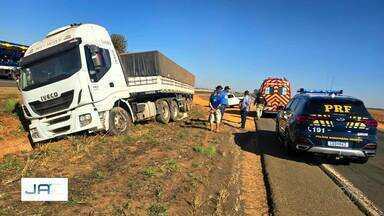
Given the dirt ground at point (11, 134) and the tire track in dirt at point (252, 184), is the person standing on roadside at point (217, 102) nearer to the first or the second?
the tire track in dirt at point (252, 184)

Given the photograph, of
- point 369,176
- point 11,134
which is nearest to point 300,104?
point 369,176

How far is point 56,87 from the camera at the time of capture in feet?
38.6

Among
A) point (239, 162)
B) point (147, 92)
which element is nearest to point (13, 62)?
point (147, 92)

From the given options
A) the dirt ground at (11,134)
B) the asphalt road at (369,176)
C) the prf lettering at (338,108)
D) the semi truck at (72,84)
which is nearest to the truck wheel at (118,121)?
the semi truck at (72,84)

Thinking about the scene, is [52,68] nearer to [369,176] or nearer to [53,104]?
[53,104]

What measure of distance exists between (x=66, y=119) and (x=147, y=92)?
15.1 ft

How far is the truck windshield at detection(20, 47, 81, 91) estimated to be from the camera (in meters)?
11.9

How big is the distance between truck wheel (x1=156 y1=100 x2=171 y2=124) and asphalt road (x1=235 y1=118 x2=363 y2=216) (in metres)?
6.02

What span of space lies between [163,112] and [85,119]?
6657mm

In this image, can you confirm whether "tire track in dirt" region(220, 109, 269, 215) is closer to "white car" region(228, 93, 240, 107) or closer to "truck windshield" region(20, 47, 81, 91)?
"truck windshield" region(20, 47, 81, 91)

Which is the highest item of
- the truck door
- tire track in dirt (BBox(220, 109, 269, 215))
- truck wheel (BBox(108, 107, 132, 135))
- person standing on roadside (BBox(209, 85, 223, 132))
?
the truck door

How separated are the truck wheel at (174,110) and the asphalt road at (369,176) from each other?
9.31 m

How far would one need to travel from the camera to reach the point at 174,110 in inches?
778

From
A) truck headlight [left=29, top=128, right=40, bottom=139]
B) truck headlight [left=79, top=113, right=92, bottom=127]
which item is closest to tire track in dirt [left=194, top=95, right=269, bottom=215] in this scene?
truck headlight [left=79, top=113, right=92, bottom=127]
